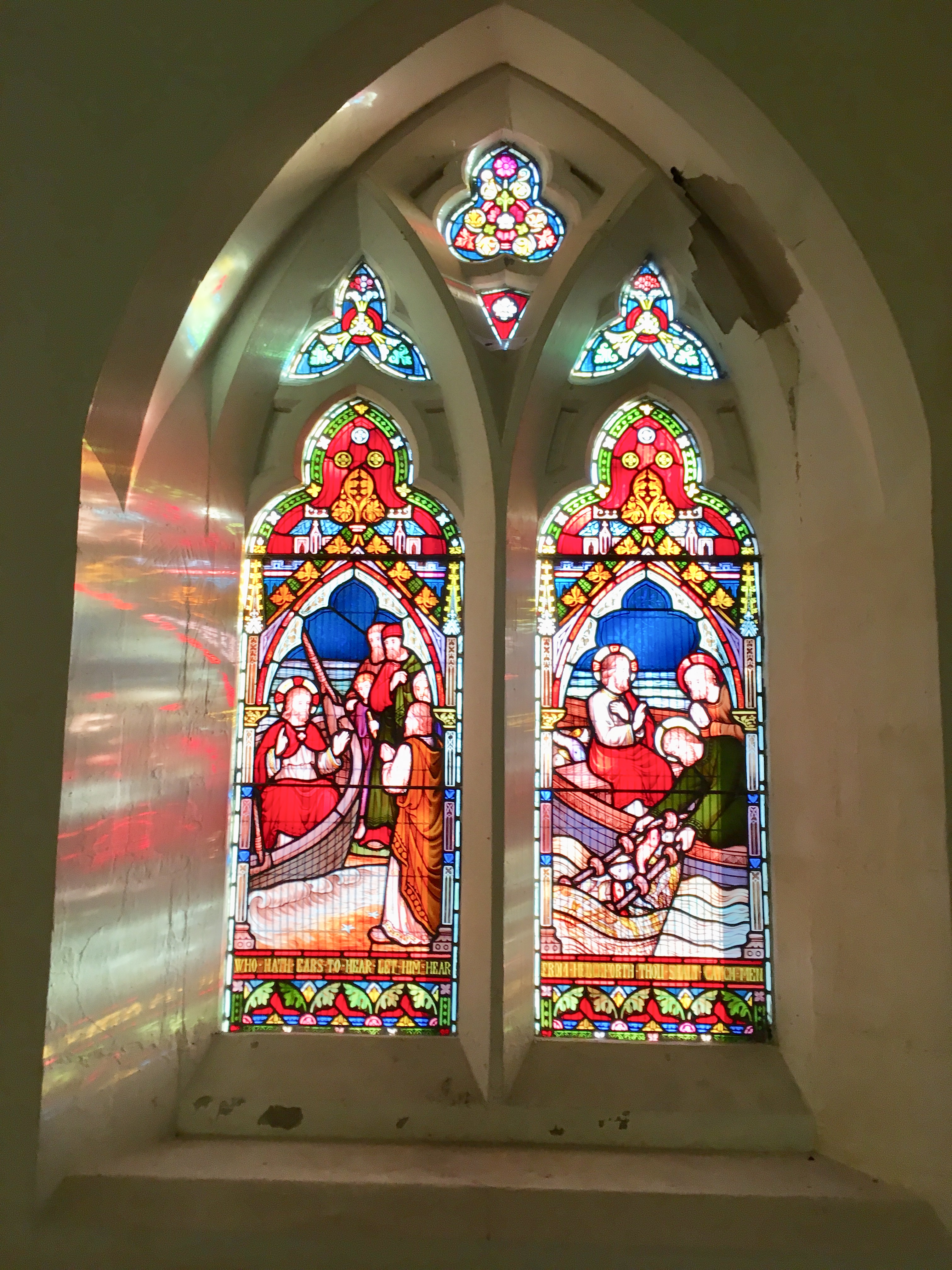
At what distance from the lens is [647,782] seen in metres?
3.21

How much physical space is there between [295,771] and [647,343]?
5.87 ft

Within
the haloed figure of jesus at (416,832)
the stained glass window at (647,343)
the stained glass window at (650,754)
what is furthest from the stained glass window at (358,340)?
the haloed figure of jesus at (416,832)

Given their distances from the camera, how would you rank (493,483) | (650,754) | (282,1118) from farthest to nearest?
(650,754), (493,483), (282,1118)

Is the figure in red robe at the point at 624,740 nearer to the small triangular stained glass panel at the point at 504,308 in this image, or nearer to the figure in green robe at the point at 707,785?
the figure in green robe at the point at 707,785

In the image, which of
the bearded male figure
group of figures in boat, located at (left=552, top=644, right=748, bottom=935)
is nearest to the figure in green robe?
group of figures in boat, located at (left=552, top=644, right=748, bottom=935)

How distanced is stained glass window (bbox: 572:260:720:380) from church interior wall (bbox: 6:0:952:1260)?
7 centimetres

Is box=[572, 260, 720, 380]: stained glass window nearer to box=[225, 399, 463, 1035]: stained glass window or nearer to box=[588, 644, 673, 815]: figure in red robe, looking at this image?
box=[225, 399, 463, 1035]: stained glass window

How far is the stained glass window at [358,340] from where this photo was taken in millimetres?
3438

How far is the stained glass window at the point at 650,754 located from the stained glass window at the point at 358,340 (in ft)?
2.27

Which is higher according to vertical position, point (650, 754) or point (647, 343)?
point (647, 343)

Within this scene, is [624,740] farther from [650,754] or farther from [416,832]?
[416,832]

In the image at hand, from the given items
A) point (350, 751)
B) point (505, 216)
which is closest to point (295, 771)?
point (350, 751)

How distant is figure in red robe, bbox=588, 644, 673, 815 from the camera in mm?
3203

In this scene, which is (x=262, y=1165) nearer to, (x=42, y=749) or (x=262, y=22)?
(x=42, y=749)
